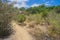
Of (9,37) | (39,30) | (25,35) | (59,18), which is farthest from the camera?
(59,18)

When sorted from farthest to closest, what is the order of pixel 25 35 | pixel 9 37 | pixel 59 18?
pixel 59 18
pixel 25 35
pixel 9 37

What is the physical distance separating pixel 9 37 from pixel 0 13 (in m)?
1.20

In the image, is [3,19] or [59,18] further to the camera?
[59,18]

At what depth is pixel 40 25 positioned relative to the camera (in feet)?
43.8

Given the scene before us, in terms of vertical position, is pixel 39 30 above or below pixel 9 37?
above

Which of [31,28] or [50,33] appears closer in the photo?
[50,33]

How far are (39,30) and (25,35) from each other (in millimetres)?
1261

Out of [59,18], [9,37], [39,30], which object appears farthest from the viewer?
[59,18]

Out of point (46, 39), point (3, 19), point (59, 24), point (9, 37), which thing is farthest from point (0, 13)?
point (59, 24)

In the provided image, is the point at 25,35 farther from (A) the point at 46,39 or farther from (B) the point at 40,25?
(B) the point at 40,25

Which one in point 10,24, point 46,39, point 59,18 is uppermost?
point 59,18

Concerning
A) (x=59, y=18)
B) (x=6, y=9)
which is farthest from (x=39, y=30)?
(x=6, y=9)

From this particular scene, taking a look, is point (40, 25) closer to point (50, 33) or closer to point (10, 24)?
point (50, 33)

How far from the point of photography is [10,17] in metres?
10.5
